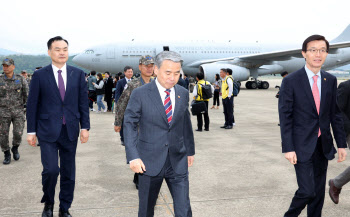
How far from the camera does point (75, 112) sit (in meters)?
3.83

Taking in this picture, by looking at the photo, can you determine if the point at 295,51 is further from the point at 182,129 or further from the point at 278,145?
the point at 182,129

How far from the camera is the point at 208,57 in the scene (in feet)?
93.9

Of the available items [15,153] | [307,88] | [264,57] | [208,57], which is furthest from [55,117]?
[208,57]

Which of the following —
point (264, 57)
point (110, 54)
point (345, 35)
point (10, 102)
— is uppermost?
point (345, 35)

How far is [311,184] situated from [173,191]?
1.34 metres

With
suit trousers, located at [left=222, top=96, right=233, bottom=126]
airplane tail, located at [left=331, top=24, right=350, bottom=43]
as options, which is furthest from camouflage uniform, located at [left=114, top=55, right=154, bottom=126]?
airplane tail, located at [left=331, top=24, right=350, bottom=43]

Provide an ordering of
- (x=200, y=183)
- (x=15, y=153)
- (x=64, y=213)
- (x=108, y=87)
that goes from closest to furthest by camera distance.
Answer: (x=64, y=213), (x=200, y=183), (x=15, y=153), (x=108, y=87)

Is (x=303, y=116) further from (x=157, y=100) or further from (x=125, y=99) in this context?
(x=125, y=99)

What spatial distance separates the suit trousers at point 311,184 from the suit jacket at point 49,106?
98.4 inches

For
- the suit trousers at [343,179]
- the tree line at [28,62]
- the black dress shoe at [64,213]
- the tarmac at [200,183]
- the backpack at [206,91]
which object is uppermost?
the tree line at [28,62]

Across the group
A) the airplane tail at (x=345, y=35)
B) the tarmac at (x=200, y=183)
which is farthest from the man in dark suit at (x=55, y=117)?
the airplane tail at (x=345, y=35)

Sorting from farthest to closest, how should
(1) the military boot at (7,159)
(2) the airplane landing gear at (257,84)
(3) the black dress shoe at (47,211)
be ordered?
(2) the airplane landing gear at (257,84) < (1) the military boot at (7,159) < (3) the black dress shoe at (47,211)

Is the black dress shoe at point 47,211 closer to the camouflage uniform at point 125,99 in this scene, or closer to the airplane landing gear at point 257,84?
the camouflage uniform at point 125,99

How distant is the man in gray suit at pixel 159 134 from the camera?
269 centimetres
